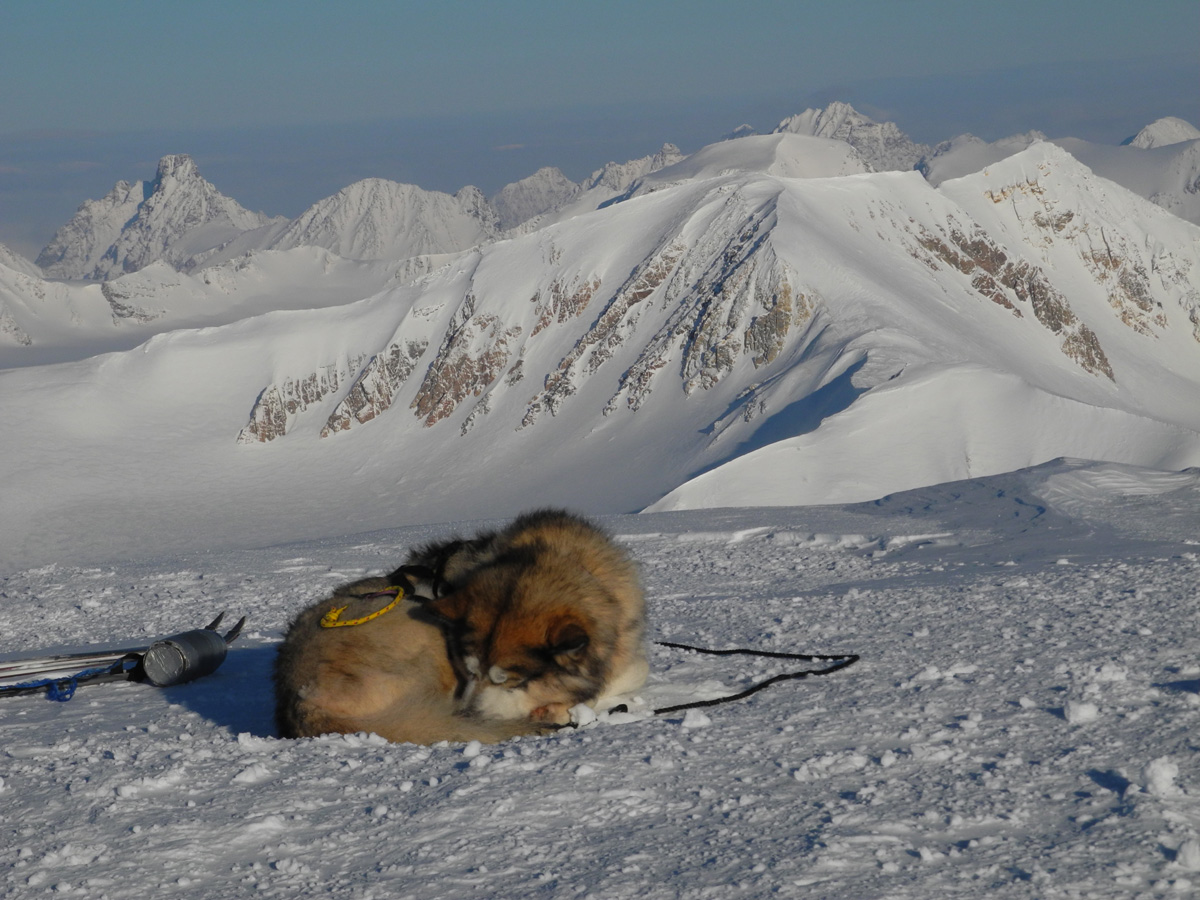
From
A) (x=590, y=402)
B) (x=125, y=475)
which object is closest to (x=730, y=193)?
(x=590, y=402)

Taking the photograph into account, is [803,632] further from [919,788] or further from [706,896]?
[706,896]

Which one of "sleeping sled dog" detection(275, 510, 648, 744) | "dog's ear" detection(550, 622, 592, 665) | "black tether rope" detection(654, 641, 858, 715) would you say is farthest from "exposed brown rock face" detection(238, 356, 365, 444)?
"dog's ear" detection(550, 622, 592, 665)

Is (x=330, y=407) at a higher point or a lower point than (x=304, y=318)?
lower

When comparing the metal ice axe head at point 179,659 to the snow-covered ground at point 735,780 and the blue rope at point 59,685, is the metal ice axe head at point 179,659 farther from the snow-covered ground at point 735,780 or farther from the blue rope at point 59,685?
the blue rope at point 59,685

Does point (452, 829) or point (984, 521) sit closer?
point (452, 829)

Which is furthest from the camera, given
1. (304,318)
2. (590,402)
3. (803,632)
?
(304,318)

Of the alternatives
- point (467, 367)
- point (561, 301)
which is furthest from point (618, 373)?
point (467, 367)

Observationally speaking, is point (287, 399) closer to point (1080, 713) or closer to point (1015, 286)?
point (1015, 286)
